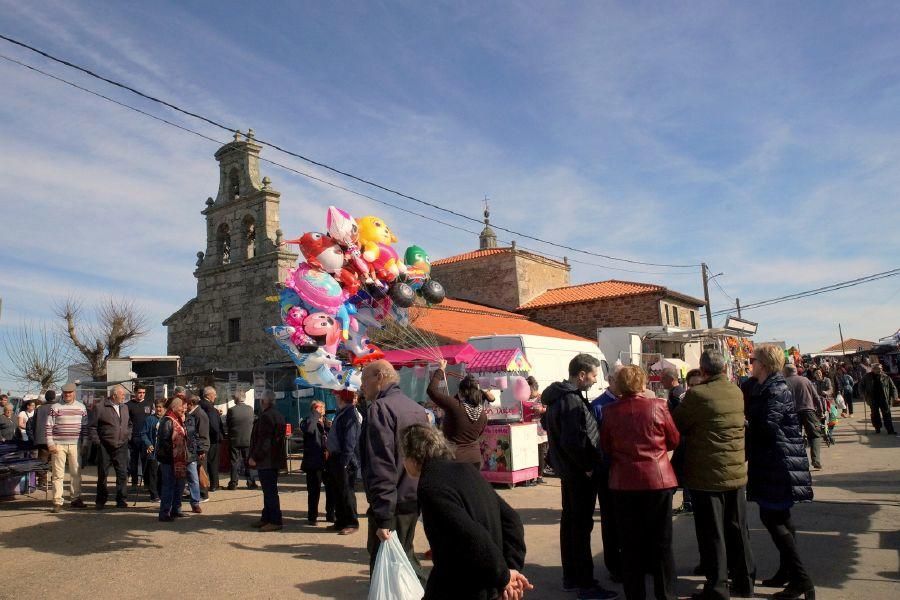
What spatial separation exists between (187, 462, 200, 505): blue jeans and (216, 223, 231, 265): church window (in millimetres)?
16099

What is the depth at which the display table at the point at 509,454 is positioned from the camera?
9516 mm

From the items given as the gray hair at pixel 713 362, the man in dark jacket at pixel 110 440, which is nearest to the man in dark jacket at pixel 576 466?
the gray hair at pixel 713 362

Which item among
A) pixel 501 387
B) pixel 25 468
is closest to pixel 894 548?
pixel 501 387

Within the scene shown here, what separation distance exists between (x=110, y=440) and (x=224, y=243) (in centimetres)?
1585

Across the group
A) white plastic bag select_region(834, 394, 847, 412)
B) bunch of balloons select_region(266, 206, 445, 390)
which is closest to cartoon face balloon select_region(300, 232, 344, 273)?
bunch of balloons select_region(266, 206, 445, 390)

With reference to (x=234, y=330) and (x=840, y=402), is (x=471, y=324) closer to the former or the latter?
(x=234, y=330)

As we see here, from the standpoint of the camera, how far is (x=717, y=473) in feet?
13.8

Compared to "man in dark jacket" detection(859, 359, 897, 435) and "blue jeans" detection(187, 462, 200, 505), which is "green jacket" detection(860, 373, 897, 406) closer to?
"man in dark jacket" detection(859, 359, 897, 435)

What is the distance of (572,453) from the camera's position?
4.65m

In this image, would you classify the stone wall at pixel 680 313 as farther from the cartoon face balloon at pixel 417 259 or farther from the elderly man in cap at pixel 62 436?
the elderly man in cap at pixel 62 436

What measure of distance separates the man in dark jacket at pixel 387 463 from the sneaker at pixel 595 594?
1.23m

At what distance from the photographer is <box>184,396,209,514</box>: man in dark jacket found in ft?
28.5

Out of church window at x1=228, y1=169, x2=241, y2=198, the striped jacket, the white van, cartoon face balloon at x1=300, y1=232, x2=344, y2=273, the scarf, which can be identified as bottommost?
the scarf

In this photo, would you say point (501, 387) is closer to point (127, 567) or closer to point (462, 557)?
point (127, 567)
